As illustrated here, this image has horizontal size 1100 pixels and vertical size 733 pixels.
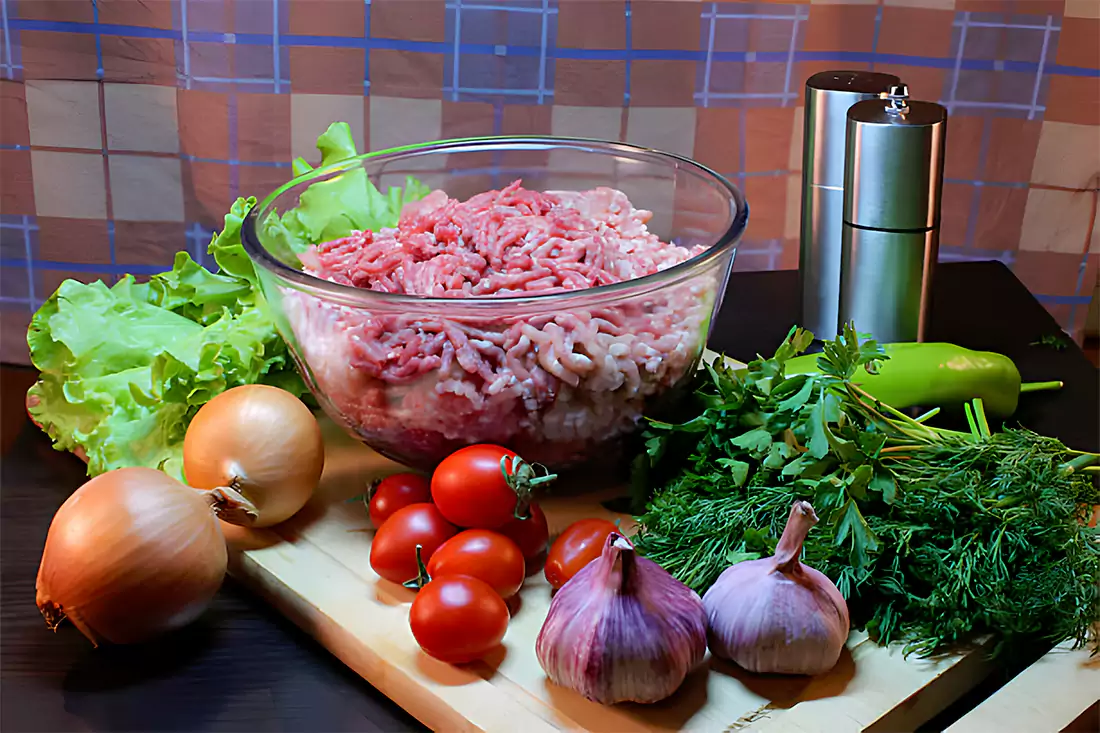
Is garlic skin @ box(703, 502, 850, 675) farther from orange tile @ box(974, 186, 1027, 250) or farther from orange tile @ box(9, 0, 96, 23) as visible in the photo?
orange tile @ box(9, 0, 96, 23)

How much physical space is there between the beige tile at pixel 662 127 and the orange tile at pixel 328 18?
454 millimetres

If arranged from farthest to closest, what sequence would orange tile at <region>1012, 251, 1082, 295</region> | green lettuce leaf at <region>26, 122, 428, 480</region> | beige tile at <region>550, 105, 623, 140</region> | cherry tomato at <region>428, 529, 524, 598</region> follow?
orange tile at <region>1012, 251, 1082, 295</region>
beige tile at <region>550, 105, 623, 140</region>
green lettuce leaf at <region>26, 122, 428, 480</region>
cherry tomato at <region>428, 529, 524, 598</region>

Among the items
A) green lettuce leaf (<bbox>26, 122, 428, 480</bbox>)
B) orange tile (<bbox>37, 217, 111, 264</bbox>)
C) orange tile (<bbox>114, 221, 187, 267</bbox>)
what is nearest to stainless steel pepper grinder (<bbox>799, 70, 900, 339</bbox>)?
green lettuce leaf (<bbox>26, 122, 428, 480</bbox>)

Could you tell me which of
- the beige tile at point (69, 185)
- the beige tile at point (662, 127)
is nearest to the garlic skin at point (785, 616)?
the beige tile at point (662, 127)

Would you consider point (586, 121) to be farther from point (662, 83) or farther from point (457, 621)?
point (457, 621)

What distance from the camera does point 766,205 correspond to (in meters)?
1.86

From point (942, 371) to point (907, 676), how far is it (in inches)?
20.2

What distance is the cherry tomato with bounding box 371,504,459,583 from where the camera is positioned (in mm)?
1010

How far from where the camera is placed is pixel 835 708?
2.78ft

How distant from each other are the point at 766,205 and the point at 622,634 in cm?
119

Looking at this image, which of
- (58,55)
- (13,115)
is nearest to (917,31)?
(58,55)

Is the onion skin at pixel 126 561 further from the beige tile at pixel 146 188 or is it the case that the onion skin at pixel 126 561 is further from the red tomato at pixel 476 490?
the beige tile at pixel 146 188

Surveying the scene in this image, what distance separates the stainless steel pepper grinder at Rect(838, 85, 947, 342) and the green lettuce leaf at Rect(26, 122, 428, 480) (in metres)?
0.56

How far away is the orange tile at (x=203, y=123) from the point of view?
171 cm
